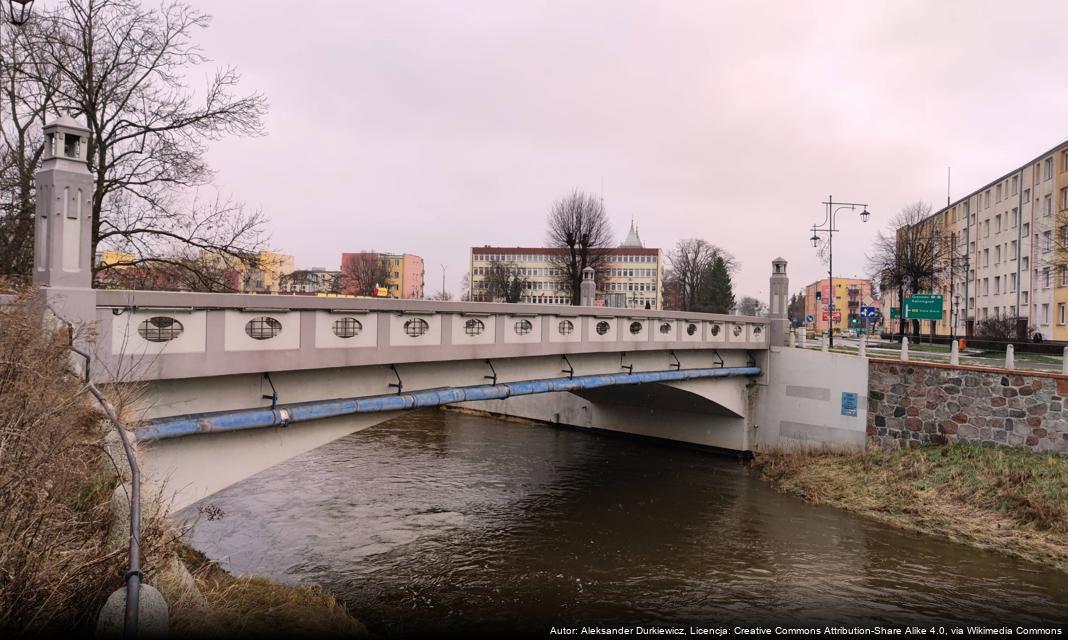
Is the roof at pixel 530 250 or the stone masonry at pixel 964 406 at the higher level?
the roof at pixel 530 250

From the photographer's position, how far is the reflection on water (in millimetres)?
10039

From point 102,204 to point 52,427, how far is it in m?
11.0

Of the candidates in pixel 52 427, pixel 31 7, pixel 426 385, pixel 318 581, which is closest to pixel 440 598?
pixel 318 581

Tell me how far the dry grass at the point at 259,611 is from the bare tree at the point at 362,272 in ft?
199

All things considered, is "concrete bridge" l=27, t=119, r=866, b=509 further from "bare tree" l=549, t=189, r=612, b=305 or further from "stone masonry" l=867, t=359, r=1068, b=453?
"bare tree" l=549, t=189, r=612, b=305

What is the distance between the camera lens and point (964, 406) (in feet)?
58.7

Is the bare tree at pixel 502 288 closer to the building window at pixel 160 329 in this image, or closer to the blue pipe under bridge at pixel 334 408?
the blue pipe under bridge at pixel 334 408

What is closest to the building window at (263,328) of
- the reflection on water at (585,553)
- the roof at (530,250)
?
the reflection on water at (585,553)

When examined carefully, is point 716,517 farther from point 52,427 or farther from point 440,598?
point 52,427

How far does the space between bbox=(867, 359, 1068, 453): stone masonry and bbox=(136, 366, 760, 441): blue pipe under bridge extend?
8.80 meters

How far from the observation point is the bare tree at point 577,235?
41.9 metres

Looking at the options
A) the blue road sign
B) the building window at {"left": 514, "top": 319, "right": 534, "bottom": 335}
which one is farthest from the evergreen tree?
the building window at {"left": 514, "top": 319, "right": 534, "bottom": 335}

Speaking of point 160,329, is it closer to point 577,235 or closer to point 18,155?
point 18,155

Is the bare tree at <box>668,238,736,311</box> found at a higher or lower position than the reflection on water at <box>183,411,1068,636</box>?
higher
